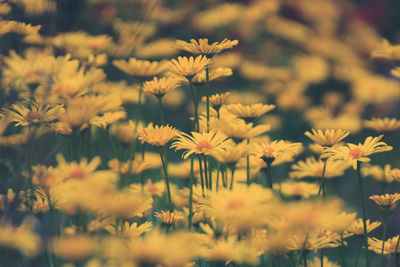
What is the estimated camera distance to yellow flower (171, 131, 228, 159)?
2.73 ft

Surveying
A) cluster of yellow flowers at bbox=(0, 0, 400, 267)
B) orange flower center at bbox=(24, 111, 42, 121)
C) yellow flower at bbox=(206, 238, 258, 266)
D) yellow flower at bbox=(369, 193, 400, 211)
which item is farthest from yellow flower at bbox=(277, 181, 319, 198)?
orange flower center at bbox=(24, 111, 42, 121)

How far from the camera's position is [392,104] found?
10.7 feet

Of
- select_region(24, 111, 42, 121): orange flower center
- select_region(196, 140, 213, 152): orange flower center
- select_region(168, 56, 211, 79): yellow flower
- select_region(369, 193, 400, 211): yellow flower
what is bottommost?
select_region(369, 193, 400, 211): yellow flower

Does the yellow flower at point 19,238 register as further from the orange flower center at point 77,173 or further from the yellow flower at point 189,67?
the yellow flower at point 189,67

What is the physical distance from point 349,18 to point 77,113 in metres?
4.19

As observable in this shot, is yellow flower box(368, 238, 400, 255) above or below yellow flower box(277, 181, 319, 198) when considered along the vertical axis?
below

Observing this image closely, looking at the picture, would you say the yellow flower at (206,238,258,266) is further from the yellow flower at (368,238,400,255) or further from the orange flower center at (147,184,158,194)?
the orange flower center at (147,184,158,194)

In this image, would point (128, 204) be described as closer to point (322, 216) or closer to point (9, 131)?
point (322, 216)

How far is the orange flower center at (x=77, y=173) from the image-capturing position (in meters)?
0.71

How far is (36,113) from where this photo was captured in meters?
0.85

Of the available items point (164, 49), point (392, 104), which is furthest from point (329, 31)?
point (164, 49)

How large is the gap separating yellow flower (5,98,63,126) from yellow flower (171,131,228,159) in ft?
0.80

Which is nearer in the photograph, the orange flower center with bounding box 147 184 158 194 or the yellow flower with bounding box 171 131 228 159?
the yellow flower with bounding box 171 131 228 159

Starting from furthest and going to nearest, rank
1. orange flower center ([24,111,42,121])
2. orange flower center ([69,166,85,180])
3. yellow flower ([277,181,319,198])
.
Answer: yellow flower ([277,181,319,198]) → orange flower center ([24,111,42,121]) → orange flower center ([69,166,85,180])
